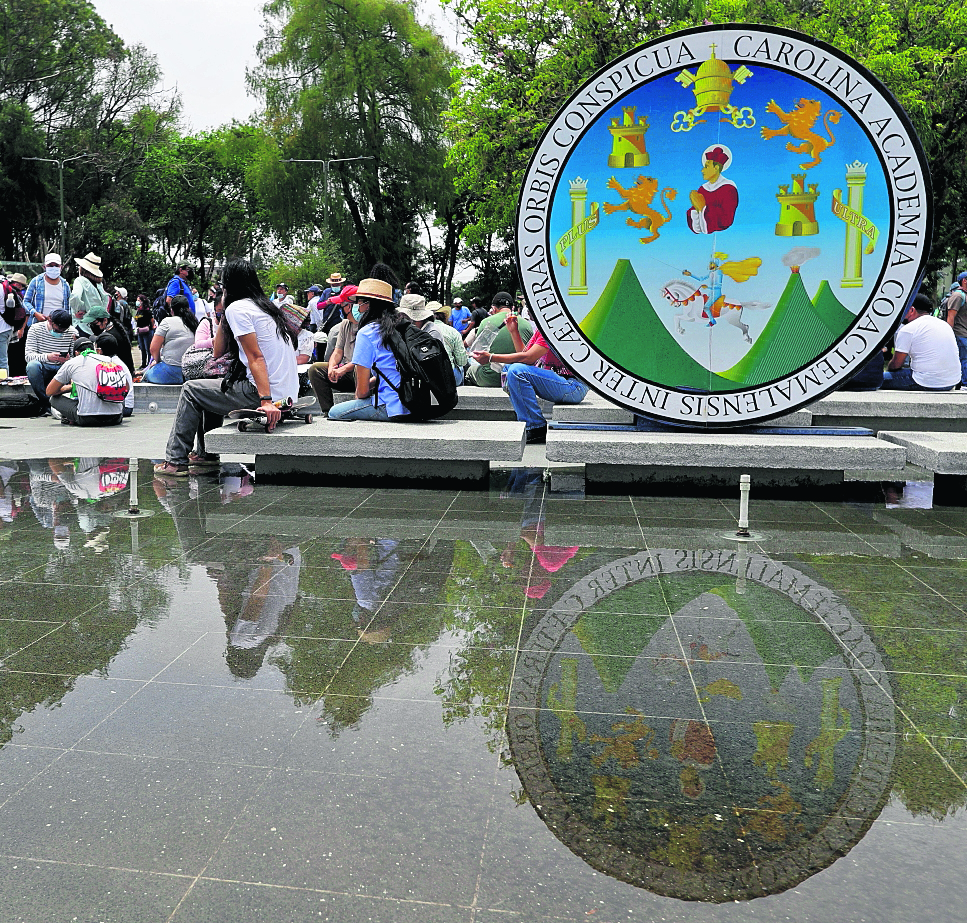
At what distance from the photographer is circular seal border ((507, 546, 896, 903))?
9.16 ft

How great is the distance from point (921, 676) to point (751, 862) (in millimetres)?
1807

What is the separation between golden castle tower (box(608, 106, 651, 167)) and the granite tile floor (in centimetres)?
376

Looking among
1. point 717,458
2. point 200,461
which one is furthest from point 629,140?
point 200,461

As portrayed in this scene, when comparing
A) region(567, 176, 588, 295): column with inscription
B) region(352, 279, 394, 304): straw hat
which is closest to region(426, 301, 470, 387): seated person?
region(352, 279, 394, 304): straw hat

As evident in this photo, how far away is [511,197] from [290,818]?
1033 inches

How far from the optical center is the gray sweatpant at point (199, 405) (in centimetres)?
863

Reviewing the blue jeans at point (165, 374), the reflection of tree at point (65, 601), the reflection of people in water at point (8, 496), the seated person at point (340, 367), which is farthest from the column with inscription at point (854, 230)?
the blue jeans at point (165, 374)

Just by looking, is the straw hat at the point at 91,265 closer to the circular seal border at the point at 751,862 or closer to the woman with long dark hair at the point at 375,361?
the woman with long dark hair at the point at 375,361

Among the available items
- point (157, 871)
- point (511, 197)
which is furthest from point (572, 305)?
point (511, 197)

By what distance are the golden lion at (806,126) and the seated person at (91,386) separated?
802 centimetres

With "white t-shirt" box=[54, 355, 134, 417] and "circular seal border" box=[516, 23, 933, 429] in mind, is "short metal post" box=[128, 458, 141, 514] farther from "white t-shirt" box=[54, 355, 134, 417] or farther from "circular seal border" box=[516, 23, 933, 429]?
"white t-shirt" box=[54, 355, 134, 417]

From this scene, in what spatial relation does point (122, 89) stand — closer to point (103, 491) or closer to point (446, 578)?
point (103, 491)

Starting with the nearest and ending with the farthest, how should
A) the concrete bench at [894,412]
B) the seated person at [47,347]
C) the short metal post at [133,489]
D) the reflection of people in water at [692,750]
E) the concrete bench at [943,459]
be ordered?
the reflection of people in water at [692,750]
the short metal post at [133,489]
the concrete bench at [943,459]
the concrete bench at [894,412]
the seated person at [47,347]

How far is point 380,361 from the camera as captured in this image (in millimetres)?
8812
